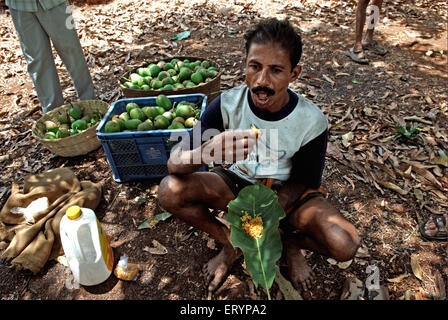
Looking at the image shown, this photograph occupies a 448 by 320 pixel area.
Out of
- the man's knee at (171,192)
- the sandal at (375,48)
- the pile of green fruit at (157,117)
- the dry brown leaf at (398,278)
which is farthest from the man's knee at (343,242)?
the sandal at (375,48)

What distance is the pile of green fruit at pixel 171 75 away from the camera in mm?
3600

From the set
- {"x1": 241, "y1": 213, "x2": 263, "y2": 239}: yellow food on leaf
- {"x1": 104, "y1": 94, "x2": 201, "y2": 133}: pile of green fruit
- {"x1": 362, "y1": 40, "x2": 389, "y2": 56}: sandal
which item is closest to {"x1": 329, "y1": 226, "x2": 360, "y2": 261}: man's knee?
{"x1": 241, "y1": 213, "x2": 263, "y2": 239}: yellow food on leaf

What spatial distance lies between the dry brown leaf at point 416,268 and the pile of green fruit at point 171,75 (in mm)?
2864

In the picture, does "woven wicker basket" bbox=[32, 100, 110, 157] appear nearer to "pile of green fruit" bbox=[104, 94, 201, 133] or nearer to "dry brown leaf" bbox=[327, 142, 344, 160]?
"pile of green fruit" bbox=[104, 94, 201, 133]

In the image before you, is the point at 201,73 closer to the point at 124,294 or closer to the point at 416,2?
the point at 124,294

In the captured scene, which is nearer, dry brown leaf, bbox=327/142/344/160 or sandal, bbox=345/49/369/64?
dry brown leaf, bbox=327/142/344/160

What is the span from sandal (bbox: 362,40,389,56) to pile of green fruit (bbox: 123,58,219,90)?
3243 mm

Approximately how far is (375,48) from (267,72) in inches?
187

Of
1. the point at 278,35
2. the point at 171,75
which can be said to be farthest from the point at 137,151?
the point at 278,35

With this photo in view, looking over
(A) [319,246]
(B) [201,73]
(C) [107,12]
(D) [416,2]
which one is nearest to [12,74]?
(C) [107,12]

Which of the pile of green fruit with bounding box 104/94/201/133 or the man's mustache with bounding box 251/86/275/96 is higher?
the man's mustache with bounding box 251/86/275/96

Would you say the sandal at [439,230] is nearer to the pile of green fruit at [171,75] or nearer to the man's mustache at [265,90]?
the man's mustache at [265,90]

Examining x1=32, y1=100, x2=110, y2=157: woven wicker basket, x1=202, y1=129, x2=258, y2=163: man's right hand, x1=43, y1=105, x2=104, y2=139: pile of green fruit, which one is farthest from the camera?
x1=43, y1=105, x2=104, y2=139: pile of green fruit

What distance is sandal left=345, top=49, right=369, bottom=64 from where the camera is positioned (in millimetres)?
4938
